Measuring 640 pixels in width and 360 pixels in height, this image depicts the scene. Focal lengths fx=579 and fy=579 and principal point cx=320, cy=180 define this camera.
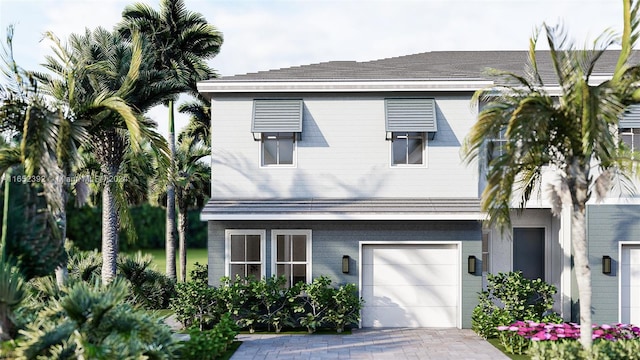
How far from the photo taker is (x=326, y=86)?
1432 centimetres

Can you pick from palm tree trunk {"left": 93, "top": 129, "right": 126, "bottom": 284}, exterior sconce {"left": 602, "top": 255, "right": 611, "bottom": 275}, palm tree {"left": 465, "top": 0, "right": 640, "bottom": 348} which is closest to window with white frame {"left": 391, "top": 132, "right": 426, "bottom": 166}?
palm tree {"left": 465, "top": 0, "right": 640, "bottom": 348}

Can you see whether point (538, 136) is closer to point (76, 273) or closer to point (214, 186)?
point (214, 186)

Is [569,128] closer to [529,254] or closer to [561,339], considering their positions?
[561,339]

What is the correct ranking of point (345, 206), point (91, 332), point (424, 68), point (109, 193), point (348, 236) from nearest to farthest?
point (91, 332) → point (345, 206) → point (348, 236) → point (109, 193) → point (424, 68)

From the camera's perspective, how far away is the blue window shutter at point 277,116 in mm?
14109

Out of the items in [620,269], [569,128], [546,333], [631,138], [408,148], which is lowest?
[546,333]

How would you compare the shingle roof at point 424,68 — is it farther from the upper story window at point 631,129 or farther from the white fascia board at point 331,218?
the white fascia board at point 331,218

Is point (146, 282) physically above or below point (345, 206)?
below

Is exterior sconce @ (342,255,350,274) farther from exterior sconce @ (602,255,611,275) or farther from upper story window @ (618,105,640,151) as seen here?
upper story window @ (618,105,640,151)

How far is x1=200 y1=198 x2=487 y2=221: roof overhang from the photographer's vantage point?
44.5 feet

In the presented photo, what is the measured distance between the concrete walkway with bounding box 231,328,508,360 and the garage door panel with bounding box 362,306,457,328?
0.94 feet

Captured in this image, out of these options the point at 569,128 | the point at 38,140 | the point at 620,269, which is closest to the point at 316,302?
the point at 569,128

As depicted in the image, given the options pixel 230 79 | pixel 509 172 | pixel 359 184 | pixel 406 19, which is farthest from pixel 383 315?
pixel 406 19

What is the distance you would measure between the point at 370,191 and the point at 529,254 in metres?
5.33
